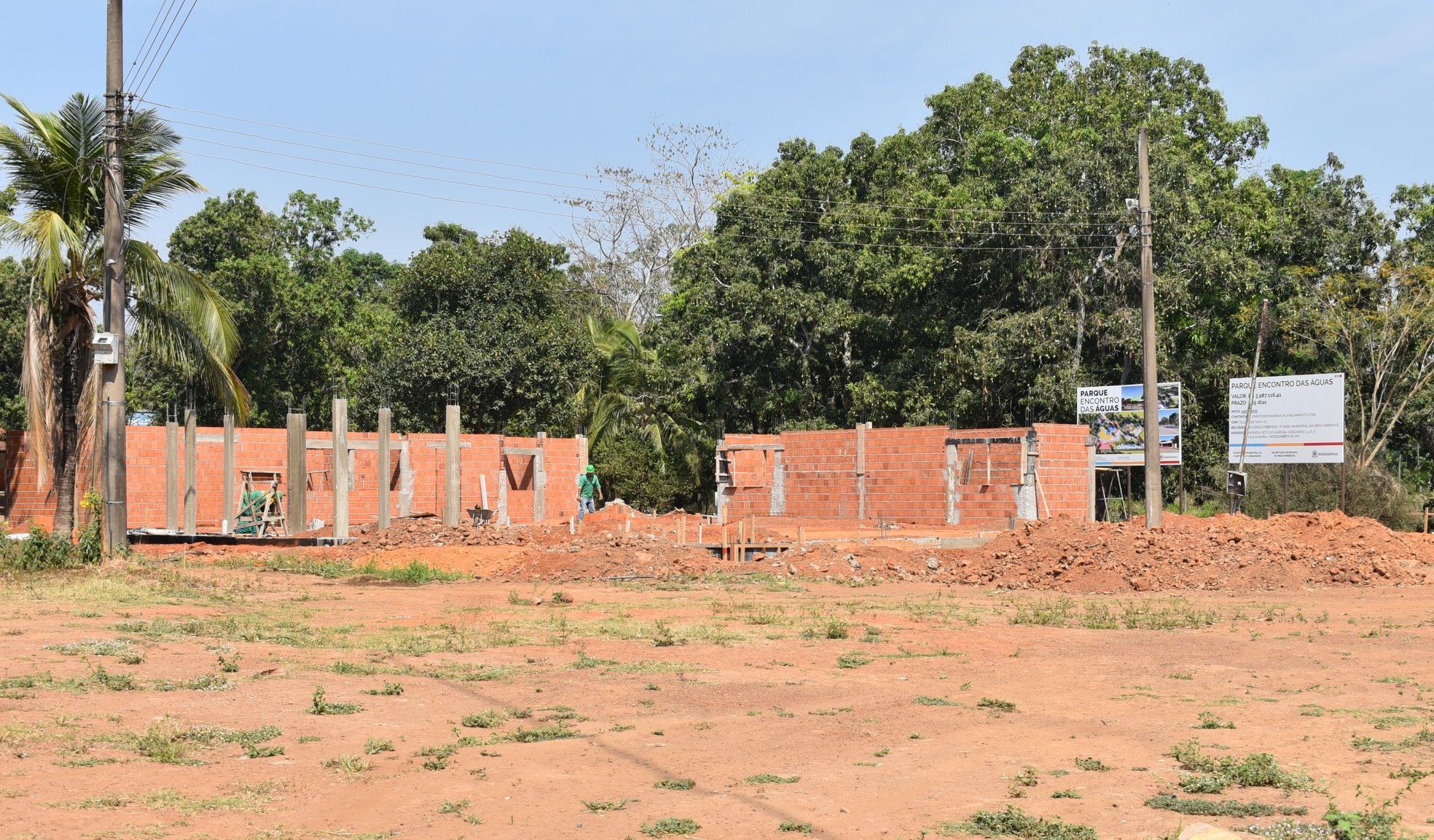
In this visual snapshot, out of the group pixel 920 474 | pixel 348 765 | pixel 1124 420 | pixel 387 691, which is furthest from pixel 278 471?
pixel 348 765

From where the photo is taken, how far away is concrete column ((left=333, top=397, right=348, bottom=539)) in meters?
21.3

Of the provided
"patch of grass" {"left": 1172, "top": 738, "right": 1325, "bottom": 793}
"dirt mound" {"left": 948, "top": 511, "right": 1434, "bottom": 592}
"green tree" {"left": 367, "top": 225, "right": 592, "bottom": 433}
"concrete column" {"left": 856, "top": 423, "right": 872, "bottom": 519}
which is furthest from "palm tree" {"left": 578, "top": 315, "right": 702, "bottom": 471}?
"patch of grass" {"left": 1172, "top": 738, "right": 1325, "bottom": 793}

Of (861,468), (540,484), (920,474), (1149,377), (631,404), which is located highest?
(631,404)

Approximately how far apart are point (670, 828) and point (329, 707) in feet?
12.3

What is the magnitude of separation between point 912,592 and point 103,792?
1406 centimetres

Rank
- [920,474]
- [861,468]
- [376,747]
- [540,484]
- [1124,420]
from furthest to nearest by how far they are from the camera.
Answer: [1124,420] < [540,484] < [861,468] < [920,474] < [376,747]

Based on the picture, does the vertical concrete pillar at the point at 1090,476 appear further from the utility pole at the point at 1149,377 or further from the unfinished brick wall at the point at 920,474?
the utility pole at the point at 1149,377

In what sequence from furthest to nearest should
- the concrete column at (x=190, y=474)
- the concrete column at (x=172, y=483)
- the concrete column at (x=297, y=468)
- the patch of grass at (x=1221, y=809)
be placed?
the concrete column at (x=172, y=483) < the concrete column at (x=190, y=474) < the concrete column at (x=297, y=468) < the patch of grass at (x=1221, y=809)

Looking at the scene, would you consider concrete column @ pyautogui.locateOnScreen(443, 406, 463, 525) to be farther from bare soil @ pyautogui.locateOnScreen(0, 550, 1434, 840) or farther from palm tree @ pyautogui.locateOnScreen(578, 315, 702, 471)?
palm tree @ pyautogui.locateOnScreen(578, 315, 702, 471)

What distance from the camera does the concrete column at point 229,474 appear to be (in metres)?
24.2

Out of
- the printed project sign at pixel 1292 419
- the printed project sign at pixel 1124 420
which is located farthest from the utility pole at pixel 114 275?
the printed project sign at pixel 1292 419

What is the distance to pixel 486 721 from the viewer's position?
916cm

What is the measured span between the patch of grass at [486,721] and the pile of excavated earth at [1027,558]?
11.5 metres

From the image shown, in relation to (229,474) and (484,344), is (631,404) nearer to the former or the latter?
(484,344)
